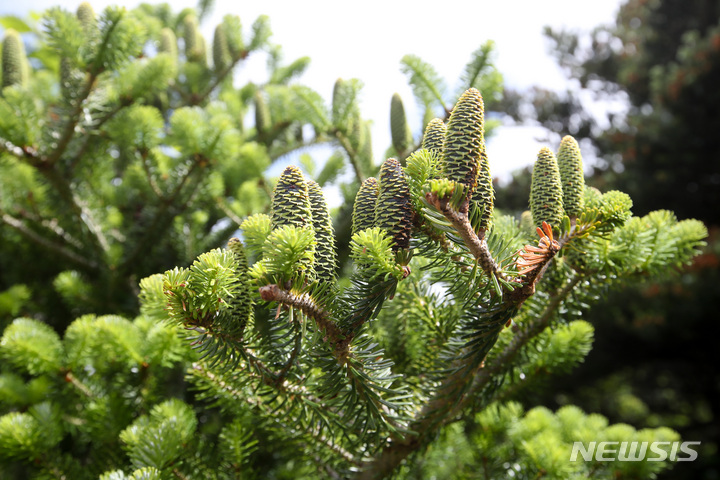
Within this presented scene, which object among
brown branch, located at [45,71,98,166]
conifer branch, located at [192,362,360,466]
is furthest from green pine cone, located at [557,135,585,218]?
brown branch, located at [45,71,98,166]

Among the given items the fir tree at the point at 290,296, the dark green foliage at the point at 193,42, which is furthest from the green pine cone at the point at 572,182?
the dark green foliage at the point at 193,42

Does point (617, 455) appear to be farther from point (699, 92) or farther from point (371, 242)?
point (699, 92)

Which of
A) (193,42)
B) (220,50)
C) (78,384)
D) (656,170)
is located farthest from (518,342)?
(656,170)

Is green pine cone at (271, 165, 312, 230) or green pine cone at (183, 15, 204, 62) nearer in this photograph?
green pine cone at (271, 165, 312, 230)

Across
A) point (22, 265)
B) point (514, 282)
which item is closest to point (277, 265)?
point (514, 282)

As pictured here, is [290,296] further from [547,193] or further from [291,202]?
[547,193]

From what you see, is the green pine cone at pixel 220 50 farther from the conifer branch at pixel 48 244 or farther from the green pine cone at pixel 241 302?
the green pine cone at pixel 241 302

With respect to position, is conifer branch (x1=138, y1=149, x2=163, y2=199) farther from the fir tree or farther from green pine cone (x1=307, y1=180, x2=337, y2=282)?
green pine cone (x1=307, y1=180, x2=337, y2=282)
